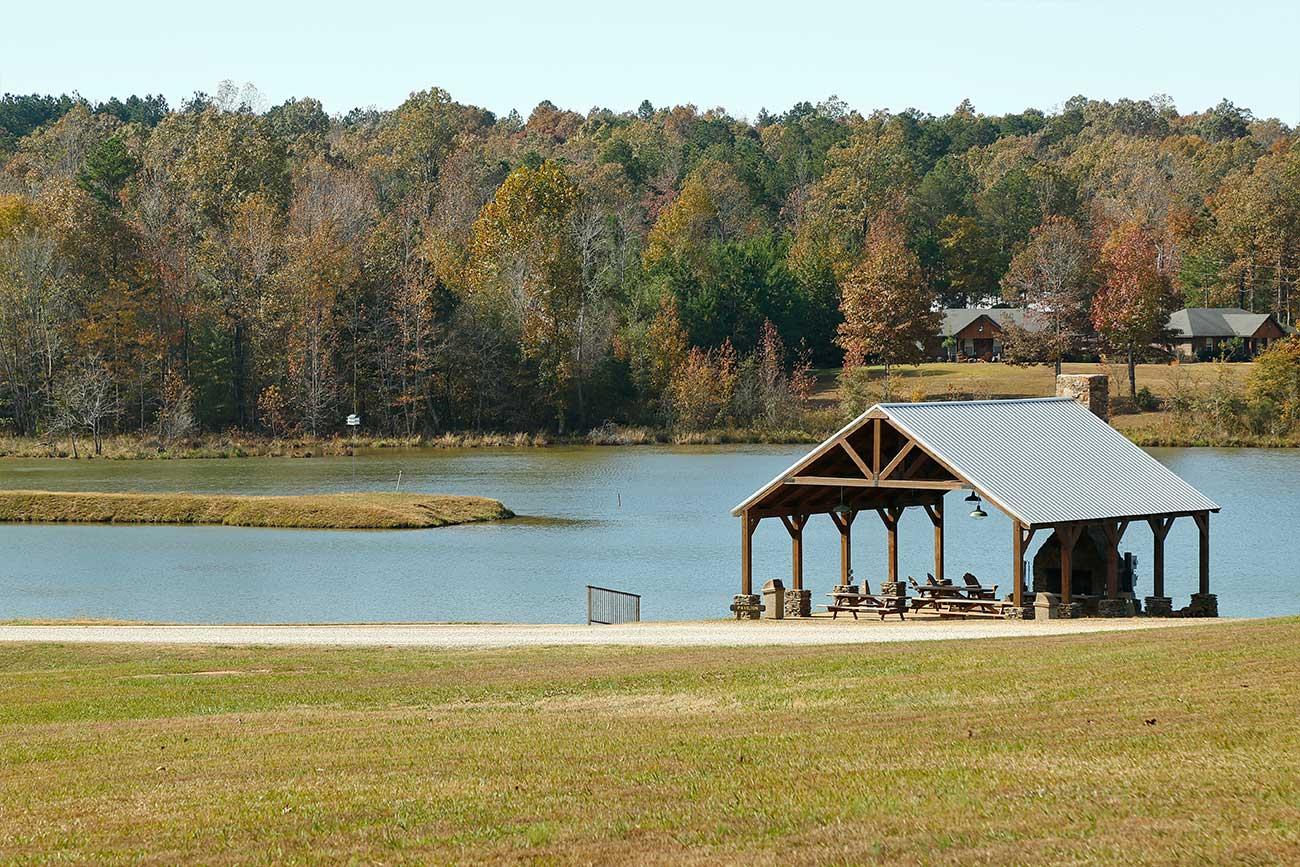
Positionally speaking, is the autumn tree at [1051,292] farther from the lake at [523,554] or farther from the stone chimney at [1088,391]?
the stone chimney at [1088,391]

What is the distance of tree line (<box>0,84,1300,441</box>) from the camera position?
298 feet

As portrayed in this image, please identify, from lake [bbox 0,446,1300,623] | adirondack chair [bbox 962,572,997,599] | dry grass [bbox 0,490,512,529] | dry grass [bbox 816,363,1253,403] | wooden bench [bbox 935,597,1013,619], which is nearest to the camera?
wooden bench [bbox 935,597,1013,619]

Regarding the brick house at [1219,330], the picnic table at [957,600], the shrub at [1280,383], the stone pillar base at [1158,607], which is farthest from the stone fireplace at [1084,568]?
the brick house at [1219,330]

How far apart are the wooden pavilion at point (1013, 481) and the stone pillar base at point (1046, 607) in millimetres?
31

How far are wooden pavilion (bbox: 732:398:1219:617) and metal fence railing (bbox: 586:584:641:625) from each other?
2659 mm

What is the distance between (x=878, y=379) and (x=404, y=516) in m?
53.8

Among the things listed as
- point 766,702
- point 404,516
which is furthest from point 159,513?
point 766,702

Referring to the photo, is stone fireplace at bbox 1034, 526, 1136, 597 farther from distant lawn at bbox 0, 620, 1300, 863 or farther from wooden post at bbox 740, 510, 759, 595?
distant lawn at bbox 0, 620, 1300, 863

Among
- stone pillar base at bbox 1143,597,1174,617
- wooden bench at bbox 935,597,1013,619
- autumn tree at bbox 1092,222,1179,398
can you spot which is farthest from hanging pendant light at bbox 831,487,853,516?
autumn tree at bbox 1092,222,1179,398

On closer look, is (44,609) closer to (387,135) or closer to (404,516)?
(404,516)

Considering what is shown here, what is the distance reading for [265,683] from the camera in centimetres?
1944

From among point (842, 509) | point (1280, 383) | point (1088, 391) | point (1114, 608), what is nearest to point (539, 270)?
point (1280, 383)

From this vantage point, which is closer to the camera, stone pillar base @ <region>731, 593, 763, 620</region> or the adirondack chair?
the adirondack chair

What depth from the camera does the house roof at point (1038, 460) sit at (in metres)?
28.4
